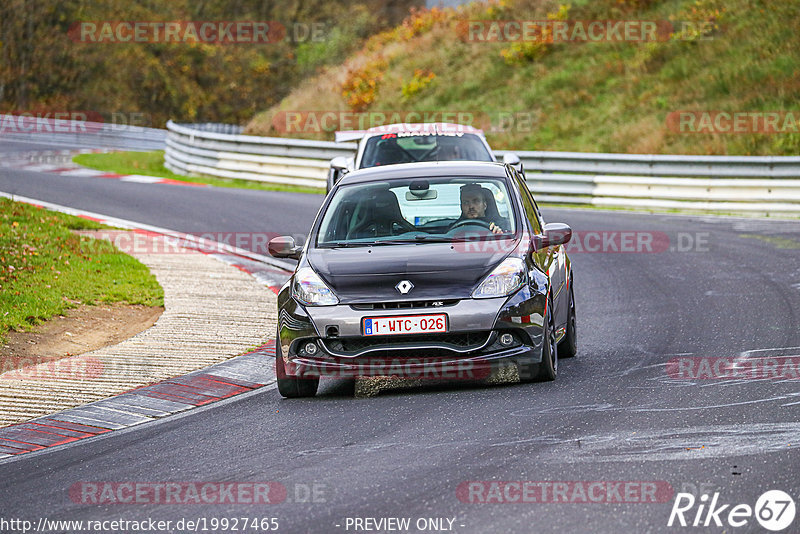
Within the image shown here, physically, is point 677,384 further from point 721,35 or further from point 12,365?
point 721,35

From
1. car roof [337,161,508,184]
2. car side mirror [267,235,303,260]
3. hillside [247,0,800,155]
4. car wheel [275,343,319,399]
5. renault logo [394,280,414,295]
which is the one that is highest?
hillside [247,0,800,155]

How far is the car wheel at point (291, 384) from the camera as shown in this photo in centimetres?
820

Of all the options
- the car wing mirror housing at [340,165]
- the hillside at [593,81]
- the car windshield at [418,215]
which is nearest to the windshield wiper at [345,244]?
the car windshield at [418,215]

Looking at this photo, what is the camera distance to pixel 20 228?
1533 cm

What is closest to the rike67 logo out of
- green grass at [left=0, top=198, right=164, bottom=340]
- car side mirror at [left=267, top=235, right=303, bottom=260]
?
car side mirror at [left=267, top=235, right=303, bottom=260]

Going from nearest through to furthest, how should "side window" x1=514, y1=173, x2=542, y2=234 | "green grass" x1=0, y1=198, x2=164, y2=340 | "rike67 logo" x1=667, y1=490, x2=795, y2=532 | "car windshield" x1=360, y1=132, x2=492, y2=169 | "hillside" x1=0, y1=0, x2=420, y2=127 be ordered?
"rike67 logo" x1=667, y1=490, x2=795, y2=532 → "side window" x1=514, y1=173, x2=542, y2=234 → "green grass" x1=0, y1=198, x2=164, y2=340 → "car windshield" x1=360, y1=132, x2=492, y2=169 → "hillside" x1=0, y1=0, x2=420, y2=127

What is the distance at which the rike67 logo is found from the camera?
198 inches

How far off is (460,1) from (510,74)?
878 cm

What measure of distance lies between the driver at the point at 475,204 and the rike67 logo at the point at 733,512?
3.76 metres

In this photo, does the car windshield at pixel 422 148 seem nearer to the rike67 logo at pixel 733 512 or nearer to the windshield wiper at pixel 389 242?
the windshield wiper at pixel 389 242

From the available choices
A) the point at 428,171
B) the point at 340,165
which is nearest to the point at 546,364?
the point at 428,171

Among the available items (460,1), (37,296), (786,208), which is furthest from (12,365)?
(460,1)

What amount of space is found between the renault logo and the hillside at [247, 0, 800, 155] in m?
17.6

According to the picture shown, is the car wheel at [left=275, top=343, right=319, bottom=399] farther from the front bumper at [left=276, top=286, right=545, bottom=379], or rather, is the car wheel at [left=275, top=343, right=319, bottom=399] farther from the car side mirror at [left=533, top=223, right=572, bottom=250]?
the car side mirror at [left=533, top=223, right=572, bottom=250]
